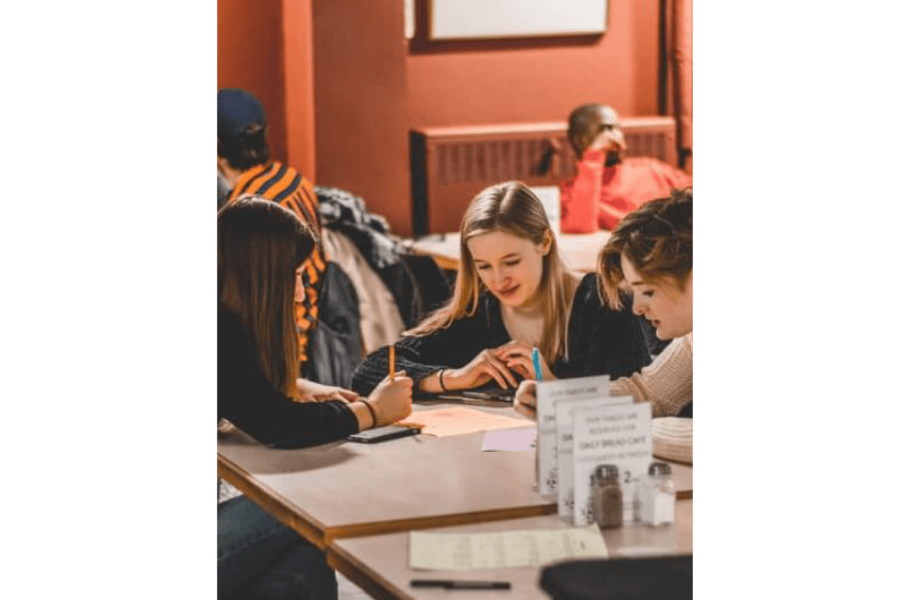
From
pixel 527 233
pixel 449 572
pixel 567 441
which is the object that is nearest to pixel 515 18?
pixel 527 233

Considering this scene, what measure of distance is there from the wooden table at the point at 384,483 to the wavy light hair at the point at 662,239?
1.66 feet

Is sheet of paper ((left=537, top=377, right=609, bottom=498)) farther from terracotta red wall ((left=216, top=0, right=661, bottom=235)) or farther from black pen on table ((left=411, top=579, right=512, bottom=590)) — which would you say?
terracotta red wall ((left=216, top=0, right=661, bottom=235))

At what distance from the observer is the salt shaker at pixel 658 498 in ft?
8.49

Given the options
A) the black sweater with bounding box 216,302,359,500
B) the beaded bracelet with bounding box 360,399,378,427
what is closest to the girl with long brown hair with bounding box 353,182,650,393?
the beaded bracelet with bounding box 360,399,378,427

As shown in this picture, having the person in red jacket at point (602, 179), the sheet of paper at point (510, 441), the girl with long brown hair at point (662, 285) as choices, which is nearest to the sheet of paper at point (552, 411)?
the sheet of paper at point (510, 441)

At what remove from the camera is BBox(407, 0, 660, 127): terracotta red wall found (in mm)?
6906

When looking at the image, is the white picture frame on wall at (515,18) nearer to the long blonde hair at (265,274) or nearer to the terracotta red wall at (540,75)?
the terracotta red wall at (540,75)

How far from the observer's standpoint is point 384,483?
9.36 feet

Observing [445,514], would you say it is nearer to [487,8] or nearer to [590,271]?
[590,271]

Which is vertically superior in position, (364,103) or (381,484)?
(364,103)

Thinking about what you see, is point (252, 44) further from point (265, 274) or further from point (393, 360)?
point (265, 274)

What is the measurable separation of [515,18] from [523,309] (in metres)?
3.77
